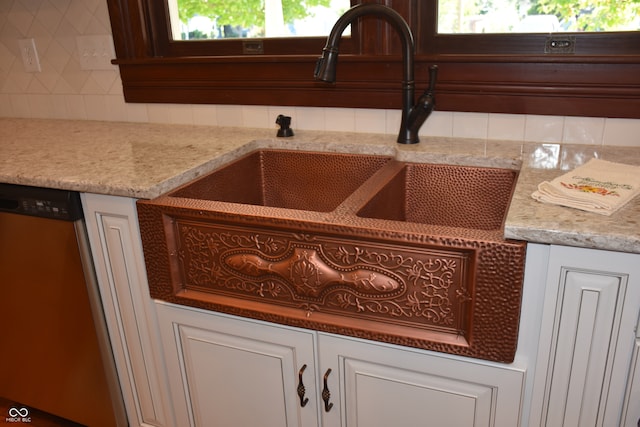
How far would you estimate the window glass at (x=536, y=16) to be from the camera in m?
1.35

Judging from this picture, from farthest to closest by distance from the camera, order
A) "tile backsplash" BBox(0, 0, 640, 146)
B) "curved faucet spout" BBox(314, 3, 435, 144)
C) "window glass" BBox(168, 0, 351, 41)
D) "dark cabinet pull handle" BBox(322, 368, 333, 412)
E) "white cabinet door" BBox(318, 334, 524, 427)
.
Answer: "window glass" BBox(168, 0, 351, 41), "tile backsplash" BBox(0, 0, 640, 146), "curved faucet spout" BBox(314, 3, 435, 144), "dark cabinet pull handle" BBox(322, 368, 333, 412), "white cabinet door" BBox(318, 334, 524, 427)

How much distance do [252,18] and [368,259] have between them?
1066 millimetres

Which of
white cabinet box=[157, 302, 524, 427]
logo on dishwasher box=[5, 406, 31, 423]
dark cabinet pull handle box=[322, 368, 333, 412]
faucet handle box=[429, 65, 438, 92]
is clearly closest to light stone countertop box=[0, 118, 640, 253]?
faucet handle box=[429, 65, 438, 92]

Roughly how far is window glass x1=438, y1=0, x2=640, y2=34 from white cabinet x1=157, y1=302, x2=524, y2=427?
0.92 meters

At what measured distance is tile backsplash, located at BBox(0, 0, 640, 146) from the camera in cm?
147

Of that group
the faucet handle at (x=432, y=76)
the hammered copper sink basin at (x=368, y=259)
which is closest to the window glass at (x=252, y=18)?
the faucet handle at (x=432, y=76)

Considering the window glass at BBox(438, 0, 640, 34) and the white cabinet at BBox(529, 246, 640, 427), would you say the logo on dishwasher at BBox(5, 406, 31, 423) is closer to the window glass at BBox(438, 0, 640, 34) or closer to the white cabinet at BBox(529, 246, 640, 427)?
the white cabinet at BBox(529, 246, 640, 427)

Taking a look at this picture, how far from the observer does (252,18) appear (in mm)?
1743

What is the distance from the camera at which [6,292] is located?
1.50 metres

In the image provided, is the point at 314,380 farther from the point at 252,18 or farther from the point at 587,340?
the point at 252,18

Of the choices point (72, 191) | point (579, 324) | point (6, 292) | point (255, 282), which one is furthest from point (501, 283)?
point (6, 292)

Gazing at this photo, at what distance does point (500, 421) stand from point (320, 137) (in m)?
0.92

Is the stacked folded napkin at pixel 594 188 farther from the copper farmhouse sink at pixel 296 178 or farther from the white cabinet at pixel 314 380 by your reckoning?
the copper farmhouse sink at pixel 296 178

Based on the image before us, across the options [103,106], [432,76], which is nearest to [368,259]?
[432,76]
